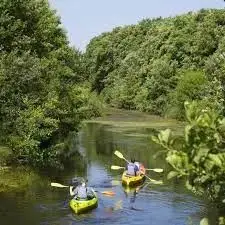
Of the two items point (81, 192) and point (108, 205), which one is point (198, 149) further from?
point (108, 205)

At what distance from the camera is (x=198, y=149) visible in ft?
12.3

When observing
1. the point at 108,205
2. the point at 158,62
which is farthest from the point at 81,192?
the point at 158,62

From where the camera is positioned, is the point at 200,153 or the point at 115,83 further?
the point at 115,83

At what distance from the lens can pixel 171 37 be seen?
8581 cm

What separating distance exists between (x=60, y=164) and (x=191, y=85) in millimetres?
35242

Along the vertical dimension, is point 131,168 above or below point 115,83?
below

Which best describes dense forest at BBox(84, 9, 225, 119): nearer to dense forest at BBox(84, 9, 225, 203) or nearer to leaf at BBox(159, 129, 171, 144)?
dense forest at BBox(84, 9, 225, 203)

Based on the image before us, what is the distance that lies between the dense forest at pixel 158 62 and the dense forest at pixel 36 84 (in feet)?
59.1

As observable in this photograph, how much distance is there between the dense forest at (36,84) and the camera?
89.0 ft

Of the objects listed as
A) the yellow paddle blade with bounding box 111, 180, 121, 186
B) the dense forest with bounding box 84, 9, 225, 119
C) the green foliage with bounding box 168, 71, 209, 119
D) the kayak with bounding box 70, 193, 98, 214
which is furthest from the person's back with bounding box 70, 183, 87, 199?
the green foliage with bounding box 168, 71, 209, 119

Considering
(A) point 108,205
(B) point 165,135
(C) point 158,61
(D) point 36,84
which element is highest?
(C) point 158,61

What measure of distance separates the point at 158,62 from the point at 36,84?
178 feet

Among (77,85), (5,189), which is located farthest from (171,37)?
(5,189)

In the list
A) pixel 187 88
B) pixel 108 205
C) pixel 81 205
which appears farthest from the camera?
pixel 187 88
